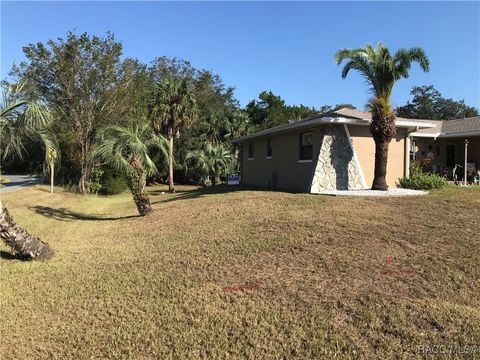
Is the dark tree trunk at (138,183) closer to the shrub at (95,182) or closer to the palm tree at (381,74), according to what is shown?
the palm tree at (381,74)

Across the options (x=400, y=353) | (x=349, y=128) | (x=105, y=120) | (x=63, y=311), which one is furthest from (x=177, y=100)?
(x=400, y=353)

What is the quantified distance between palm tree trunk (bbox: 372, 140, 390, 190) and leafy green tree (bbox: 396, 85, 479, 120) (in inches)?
1673

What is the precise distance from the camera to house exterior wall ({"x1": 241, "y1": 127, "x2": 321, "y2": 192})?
53.8 feet

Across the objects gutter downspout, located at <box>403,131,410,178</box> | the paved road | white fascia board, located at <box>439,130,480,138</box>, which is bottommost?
the paved road

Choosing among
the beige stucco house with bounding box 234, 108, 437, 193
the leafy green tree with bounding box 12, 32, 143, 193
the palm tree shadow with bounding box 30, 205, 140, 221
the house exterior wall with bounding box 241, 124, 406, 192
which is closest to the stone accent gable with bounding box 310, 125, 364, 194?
the beige stucco house with bounding box 234, 108, 437, 193

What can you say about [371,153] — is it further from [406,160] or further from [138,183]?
[138,183]

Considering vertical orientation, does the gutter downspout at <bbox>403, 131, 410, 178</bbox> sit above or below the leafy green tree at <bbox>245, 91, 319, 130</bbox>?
below

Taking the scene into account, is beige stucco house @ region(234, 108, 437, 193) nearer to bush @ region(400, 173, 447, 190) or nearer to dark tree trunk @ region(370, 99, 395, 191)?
bush @ region(400, 173, 447, 190)

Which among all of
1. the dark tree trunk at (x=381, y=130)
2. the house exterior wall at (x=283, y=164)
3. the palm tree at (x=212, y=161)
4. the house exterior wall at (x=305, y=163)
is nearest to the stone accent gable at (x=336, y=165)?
the house exterior wall at (x=305, y=163)

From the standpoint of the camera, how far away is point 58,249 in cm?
938

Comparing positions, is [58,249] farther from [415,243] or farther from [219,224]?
[415,243]

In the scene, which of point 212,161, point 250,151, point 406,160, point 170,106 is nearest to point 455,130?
point 406,160

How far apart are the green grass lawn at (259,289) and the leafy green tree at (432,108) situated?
47.5 metres

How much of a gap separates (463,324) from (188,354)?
3.21 metres
